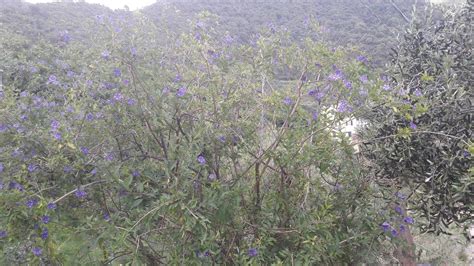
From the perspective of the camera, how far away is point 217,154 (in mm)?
2514

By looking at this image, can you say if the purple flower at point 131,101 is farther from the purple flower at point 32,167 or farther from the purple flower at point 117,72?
the purple flower at point 32,167

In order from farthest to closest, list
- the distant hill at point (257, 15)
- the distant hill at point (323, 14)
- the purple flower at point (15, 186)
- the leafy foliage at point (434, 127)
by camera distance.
Result: the distant hill at point (257, 15)
the distant hill at point (323, 14)
the leafy foliage at point (434, 127)
the purple flower at point (15, 186)

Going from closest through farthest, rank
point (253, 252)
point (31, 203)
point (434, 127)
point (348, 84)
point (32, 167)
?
point (31, 203) → point (32, 167) → point (253, 252) → point (348, 84) → point (434, 127)

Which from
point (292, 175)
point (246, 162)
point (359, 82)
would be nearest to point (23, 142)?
point (246, 162)

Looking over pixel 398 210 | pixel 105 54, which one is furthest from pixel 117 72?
pixel 398 210

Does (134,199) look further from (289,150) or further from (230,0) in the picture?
(230,0)

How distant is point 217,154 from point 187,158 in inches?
13.5

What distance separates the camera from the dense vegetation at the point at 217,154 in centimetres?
230

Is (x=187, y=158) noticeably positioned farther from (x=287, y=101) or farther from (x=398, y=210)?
(x=398, y=210)

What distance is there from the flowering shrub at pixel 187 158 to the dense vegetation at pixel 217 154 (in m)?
0.01

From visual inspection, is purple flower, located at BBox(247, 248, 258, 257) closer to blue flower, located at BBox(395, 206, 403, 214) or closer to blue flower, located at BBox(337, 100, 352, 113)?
blue flower, located at BBox(337, 100, 352, 113)

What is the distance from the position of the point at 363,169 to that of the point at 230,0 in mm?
15060

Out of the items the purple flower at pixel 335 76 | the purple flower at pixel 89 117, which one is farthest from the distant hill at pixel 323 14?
the purple flower at pixel 335 76

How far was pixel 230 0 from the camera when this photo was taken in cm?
1697
